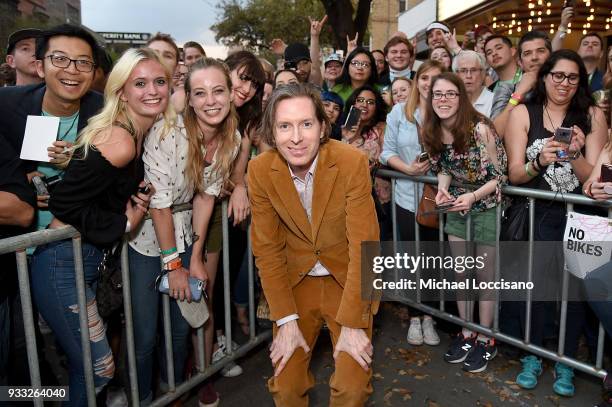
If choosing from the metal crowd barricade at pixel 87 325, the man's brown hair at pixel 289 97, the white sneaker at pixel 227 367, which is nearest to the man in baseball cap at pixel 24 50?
the metal crowd barricade at pixel 87 325

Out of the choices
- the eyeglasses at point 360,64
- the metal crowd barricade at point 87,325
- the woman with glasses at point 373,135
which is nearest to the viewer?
the metal crowd barricade at point 87,325

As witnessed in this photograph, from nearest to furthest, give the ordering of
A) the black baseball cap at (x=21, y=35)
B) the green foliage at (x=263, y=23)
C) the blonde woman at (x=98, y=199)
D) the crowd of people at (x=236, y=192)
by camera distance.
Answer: the blonde woman at (x=98, y=199)
the crowd of people at (x=236, y=192)
the black baseball cap at (x=21, y=35)
the green foliage at (x=263, y=23)

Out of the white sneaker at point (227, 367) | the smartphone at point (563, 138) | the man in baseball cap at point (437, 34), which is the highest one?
the man in baseball cap at point (437, 34)

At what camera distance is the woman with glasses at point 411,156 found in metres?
4.16

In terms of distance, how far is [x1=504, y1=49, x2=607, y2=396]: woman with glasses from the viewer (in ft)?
11.2

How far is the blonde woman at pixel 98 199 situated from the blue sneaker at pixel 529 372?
9.25 ft

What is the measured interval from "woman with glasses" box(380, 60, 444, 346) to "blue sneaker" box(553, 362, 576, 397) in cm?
96

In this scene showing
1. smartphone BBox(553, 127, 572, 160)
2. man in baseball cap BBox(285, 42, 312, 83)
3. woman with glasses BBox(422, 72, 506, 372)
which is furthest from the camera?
man in baseball cap BBox(285, 42, 312, 83)

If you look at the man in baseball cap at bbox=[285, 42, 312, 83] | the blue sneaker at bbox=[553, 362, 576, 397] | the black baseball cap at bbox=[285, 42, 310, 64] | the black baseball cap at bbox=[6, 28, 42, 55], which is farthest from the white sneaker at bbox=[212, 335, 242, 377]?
the black baseball cap at bbox=[285, 42, 310, 64]

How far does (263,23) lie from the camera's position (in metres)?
42.5

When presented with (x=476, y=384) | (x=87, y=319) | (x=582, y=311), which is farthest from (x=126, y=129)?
(x=582, y=311)

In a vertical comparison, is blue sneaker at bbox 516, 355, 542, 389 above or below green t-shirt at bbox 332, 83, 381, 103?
below

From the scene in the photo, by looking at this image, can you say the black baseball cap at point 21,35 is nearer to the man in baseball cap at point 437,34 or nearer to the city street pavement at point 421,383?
the city street pavement at point 421,383

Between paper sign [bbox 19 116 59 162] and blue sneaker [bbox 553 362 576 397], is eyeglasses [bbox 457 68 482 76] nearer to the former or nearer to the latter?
blue sneaker [bbox 553 362 576 397]
